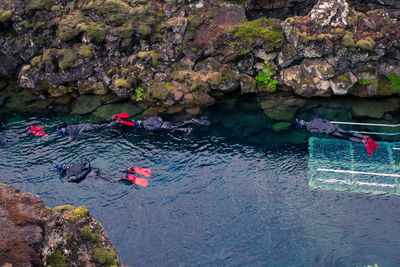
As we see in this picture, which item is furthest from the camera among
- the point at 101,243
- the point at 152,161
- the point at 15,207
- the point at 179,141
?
the point at 179,141

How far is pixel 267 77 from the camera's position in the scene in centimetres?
3397

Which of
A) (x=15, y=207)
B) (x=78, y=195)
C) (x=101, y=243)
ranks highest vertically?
(x=15, y=207)

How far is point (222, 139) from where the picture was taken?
27.8m

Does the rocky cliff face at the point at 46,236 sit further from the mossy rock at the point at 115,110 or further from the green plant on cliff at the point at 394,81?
the green plant on cliff at the point at 394,81

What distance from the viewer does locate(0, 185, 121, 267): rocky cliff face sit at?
32.8 ft

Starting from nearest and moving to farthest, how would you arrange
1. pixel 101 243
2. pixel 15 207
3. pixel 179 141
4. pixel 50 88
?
pixel 15 207
pixel 101 243
pixel 179 141
pixel 50 88

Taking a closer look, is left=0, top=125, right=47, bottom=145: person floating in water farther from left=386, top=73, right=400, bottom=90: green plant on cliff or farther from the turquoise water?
left=386, top=73, right=400, bottom=90: green plant on cliff

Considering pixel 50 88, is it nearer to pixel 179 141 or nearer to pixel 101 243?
pixel 179 141

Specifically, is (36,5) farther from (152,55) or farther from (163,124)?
(163,124)

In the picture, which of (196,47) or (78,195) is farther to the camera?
(196,47)

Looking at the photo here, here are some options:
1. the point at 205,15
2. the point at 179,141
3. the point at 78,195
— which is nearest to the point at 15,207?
the point at 78,195

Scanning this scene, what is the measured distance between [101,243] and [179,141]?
1588cm

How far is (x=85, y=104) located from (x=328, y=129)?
23774 mm

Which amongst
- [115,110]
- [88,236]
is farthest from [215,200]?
[115,110]
